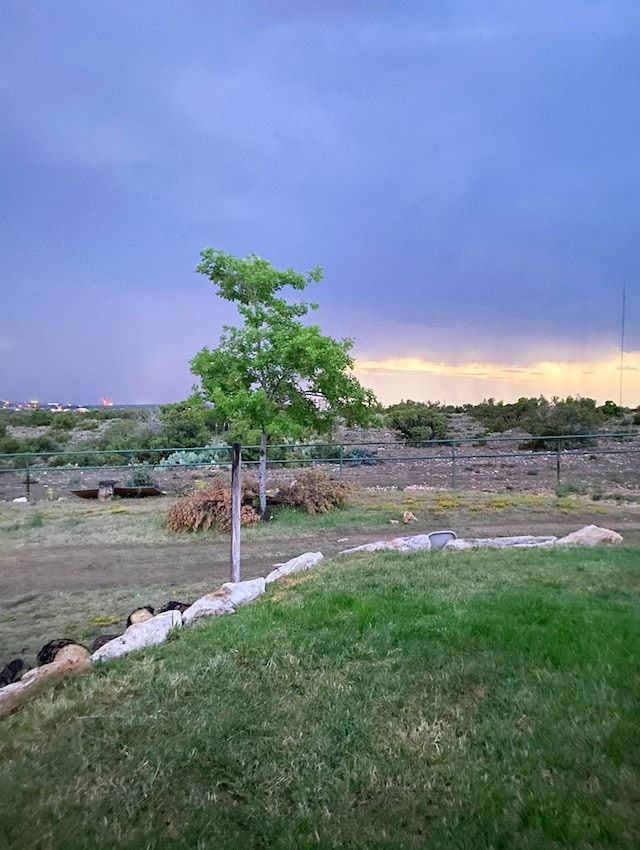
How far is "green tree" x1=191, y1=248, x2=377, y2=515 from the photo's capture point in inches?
448

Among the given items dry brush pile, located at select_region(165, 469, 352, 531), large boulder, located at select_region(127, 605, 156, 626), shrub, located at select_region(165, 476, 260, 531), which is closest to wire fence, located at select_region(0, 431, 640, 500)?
dry brush pile, located at select_region(165, 469, 352, 531)

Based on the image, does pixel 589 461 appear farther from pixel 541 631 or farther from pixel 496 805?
pixel 496 805

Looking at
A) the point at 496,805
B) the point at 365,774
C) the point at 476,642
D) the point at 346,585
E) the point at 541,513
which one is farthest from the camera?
the point at 541,513

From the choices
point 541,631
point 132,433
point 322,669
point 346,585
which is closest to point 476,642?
point 541,631

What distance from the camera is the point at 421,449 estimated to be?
22.8 metres

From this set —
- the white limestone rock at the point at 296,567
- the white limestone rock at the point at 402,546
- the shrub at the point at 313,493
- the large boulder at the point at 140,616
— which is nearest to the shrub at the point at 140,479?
the shrub at the point at 313,493

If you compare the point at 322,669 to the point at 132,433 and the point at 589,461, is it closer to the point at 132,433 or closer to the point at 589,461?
the point at 589,461

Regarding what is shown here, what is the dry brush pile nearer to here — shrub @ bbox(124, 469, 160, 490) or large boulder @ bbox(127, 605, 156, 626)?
shrub @ bbox(124, 469, 160, 490)

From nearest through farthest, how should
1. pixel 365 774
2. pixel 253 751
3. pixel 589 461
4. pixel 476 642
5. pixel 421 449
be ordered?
pixel 365 774, pixel 253 751, pixel 476 642, pixel 589 461, pixel 421 449

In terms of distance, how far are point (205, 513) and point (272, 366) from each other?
2752mm

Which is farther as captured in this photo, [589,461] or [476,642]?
[589,461]

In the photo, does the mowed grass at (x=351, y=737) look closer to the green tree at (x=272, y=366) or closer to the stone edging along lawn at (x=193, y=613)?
the stone edging along lawn at (x=193, y=613)

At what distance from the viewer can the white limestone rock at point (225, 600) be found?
18.2ft

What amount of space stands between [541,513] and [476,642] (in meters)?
8.74
